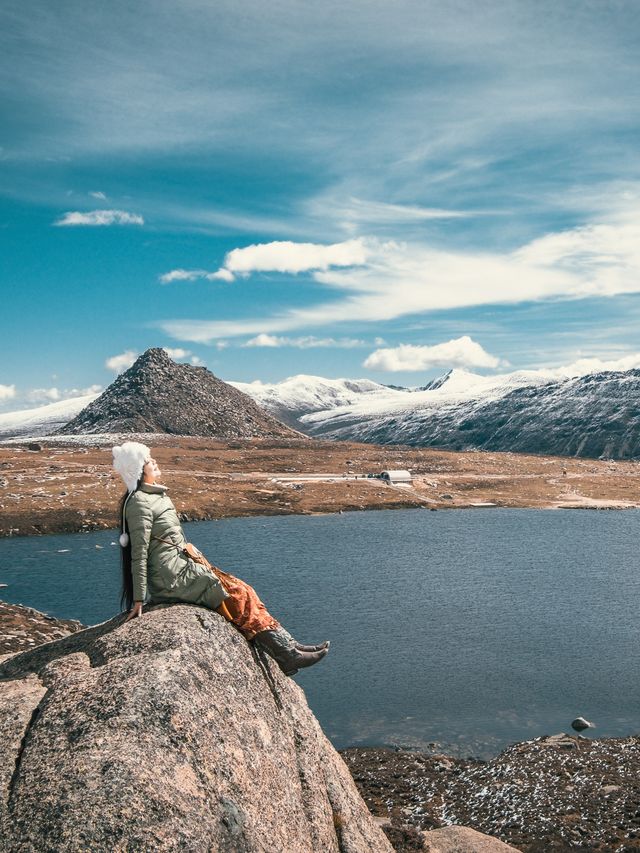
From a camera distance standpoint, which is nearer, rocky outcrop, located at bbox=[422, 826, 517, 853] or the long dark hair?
the long dark hair

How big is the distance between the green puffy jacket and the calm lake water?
31.8 meters

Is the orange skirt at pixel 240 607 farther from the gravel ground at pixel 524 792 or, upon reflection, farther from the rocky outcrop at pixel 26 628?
the rocky outcrop at pixel 26 628

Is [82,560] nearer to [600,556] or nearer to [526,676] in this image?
[526,676]

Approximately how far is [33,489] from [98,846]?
417 feet

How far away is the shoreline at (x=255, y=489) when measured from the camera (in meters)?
116

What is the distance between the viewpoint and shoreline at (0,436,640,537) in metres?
116

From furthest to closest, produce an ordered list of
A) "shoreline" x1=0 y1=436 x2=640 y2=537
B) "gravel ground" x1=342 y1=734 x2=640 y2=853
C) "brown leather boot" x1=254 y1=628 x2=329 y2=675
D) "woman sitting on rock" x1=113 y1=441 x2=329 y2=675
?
1. "shoreline" x1=0 y1=436 x2=640 y2=537
2. "gravel ground" x1=342 y1=734 x2=640 y2=853
3. "brown leather boot" x1=254 y1=628 x2=329 y2=675
4. "woman sitting on rock" x1=113 y1=441 x2=329 y2=675

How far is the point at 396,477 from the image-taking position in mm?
170875

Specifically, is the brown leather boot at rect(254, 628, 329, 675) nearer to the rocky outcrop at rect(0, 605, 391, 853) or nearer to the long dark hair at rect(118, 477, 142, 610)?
the rocky outcrop at rect(0, 605, 391, 853)

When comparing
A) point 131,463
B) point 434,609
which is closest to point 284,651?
point 131,463

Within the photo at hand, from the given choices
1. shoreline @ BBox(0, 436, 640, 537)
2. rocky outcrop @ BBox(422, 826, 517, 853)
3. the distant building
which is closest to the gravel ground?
rocky outcrop @ BBox(422, 826, 517, 853)

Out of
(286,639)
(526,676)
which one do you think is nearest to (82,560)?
(526,676)

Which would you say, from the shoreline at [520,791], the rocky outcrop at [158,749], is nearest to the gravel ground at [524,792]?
the shoreline at [520,791]

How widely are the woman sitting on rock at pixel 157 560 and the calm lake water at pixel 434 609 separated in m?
31.3
